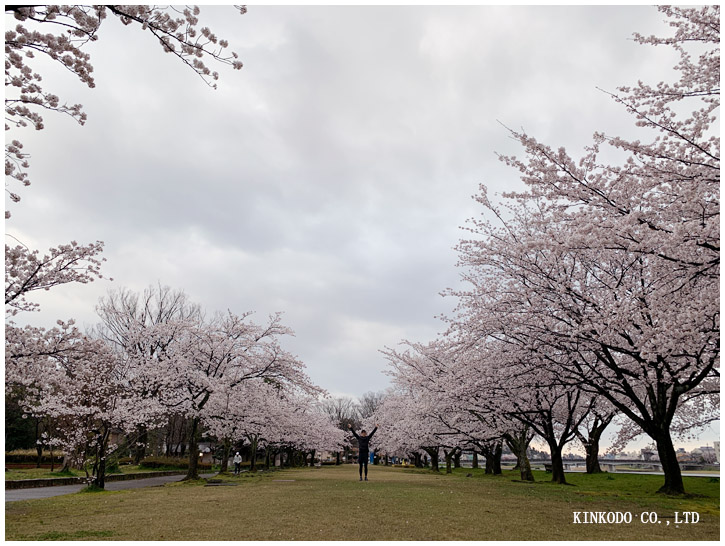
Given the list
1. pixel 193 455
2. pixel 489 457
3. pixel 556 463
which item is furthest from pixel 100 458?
pixel 489 457

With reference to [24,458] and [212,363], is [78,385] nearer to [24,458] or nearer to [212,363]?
[212,363]

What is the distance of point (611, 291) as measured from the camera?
40.4 ft

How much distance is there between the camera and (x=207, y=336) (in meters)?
21.4

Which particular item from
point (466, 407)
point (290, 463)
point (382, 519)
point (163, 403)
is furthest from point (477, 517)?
point (290, 463)

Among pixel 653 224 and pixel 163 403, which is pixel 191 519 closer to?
pixel 653 224

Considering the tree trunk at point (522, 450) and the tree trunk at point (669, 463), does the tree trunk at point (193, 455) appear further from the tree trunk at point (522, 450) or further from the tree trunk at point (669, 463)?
the tree trunk at point (669, 463)

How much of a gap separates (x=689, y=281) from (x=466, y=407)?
11115mm

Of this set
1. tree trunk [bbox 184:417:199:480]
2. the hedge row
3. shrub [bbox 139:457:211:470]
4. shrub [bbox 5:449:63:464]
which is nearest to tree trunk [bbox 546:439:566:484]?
tree trunk [bbox 184:417:199:480]

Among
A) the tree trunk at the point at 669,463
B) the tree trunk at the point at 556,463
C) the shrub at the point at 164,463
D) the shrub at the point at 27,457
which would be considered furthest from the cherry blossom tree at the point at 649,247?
the shrub at the point at 27,457

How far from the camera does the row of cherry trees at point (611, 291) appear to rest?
25.7 feet

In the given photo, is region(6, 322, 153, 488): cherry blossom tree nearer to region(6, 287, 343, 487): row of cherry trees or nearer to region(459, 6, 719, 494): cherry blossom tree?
region(6, 287, 343, 487): row of cherry trees

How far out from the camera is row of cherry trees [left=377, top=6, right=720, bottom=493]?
25.7 feet

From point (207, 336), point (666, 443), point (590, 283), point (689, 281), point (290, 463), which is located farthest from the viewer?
point (290, 463)

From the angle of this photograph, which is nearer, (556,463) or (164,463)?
(556,463)
